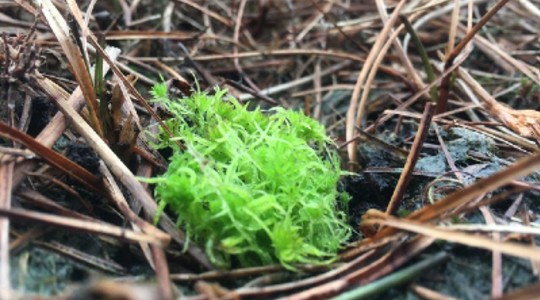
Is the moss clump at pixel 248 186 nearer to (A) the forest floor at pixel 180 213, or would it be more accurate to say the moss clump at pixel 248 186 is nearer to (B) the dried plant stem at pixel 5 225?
(A) the forest floor at pixel 180 213

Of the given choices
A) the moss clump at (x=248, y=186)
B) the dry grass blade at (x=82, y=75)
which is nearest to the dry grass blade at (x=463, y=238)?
the moss clump at (x=248, y=186)

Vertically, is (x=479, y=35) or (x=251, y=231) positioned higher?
(x=479, y=35)

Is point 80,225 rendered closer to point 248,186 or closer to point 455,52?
point 248,186

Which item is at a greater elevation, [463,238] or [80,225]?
[80,225]

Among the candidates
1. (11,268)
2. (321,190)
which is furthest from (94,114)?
(321,190)

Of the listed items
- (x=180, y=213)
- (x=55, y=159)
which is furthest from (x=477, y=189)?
(x=55, y=159)

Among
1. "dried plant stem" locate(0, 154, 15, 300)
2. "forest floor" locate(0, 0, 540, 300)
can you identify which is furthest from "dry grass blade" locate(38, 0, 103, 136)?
"dried plant stem" locate(0, 154, 15, 300)

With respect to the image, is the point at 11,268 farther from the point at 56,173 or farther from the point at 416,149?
the point at 416,149

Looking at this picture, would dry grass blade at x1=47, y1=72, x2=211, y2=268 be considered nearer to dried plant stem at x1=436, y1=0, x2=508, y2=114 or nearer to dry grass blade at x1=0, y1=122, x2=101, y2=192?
dry grass blade at x1=0, y1=122, x2=101, y2=192
